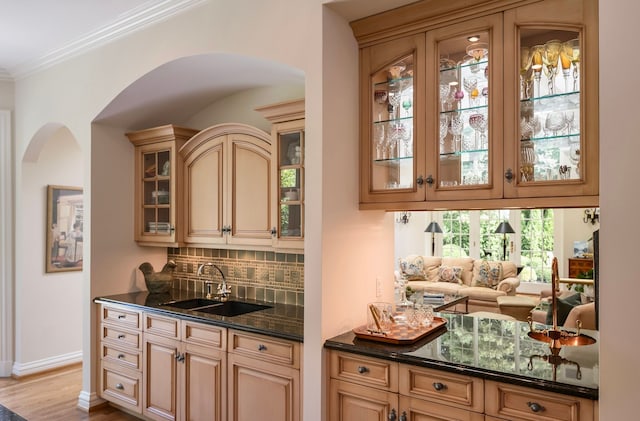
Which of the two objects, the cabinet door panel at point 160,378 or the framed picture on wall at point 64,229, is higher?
the framed picture on wall at point 64,229

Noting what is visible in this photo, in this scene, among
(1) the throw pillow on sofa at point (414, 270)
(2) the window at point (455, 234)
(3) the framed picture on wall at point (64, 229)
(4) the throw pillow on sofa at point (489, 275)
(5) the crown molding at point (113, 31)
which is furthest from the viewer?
(2) the window at point (455, 234)

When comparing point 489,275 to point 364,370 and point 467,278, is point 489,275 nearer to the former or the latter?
point 467,278

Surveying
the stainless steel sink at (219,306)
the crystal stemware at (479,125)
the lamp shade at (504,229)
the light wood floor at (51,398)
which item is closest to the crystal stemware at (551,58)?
the crystal stemware at (479,125)

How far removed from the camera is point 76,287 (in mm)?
5055

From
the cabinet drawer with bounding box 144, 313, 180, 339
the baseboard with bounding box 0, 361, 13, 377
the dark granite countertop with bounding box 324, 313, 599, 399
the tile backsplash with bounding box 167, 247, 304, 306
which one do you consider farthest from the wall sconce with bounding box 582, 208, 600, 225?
the baseboard with bounding box 0, 361, 13, 377

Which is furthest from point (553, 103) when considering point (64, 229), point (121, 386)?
point (64, 229)

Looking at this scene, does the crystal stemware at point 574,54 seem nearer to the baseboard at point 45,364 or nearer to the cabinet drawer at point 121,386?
the cabinet drawer at point 121,386

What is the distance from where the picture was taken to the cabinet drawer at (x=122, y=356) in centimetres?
352

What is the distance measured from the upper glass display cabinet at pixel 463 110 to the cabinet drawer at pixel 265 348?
46.3 inches

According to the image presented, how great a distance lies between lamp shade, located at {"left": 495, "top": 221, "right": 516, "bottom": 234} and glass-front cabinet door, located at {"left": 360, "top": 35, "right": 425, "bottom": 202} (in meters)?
6.48

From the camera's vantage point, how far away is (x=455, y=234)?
947 centimetres

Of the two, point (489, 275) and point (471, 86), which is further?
point (489, 275)

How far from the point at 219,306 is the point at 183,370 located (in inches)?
24.1

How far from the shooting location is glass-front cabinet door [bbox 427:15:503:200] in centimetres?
222
